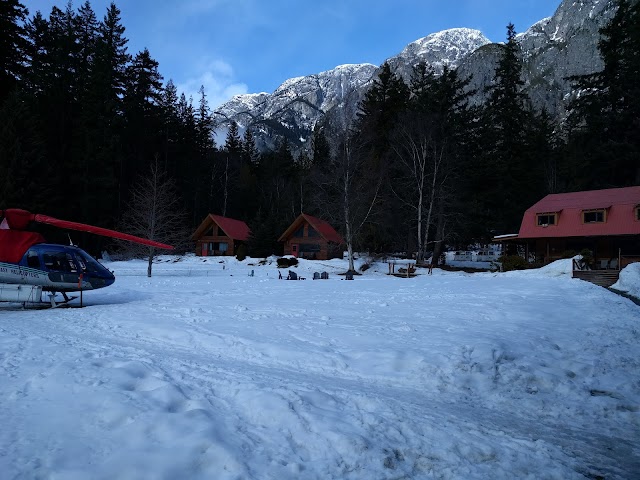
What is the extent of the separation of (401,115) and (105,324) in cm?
3682

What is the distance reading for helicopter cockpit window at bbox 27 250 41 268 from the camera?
518 inches

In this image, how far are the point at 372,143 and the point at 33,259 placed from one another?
127ft

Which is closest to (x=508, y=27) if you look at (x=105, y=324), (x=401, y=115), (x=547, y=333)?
(x=401, y=115)

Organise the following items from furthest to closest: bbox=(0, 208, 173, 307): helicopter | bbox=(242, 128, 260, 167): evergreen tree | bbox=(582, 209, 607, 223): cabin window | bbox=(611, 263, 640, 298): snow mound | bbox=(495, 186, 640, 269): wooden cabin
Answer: bbox=(242, 128, 260, 167): evergreen tree
bbox=(582, 209, 607, 223): cabin window
bbox=(495, 186, 640, 269): wooden cabin
bbox=(611, 263, 640, 298): snow mound
bbox=(0, 208, 173, 307): helicopter

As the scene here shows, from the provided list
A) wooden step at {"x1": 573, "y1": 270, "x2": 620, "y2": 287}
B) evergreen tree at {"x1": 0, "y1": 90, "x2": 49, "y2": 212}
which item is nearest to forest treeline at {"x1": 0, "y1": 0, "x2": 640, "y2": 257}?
evergreen tree at {"x1": 0, "y1": 90, "x2": 49, "y2": 212}

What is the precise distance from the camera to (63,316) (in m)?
11.4

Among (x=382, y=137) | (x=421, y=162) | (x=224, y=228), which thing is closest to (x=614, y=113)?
(x=421, y=162)

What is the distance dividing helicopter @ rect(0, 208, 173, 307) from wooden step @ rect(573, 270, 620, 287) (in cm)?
2172

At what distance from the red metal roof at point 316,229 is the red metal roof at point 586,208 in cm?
2144

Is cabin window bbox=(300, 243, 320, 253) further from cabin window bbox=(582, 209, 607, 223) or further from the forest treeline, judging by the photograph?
cabin window bbox=(582, 209, 607, 223)

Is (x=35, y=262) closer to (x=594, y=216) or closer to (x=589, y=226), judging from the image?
(x=589, y=226)

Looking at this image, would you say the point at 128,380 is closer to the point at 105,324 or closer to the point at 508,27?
the point at 105,324

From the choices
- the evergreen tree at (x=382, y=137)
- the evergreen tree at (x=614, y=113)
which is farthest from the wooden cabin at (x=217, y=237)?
the evergreen tree at (x=614, y=113)

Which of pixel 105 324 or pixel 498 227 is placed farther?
pixel 498 227
